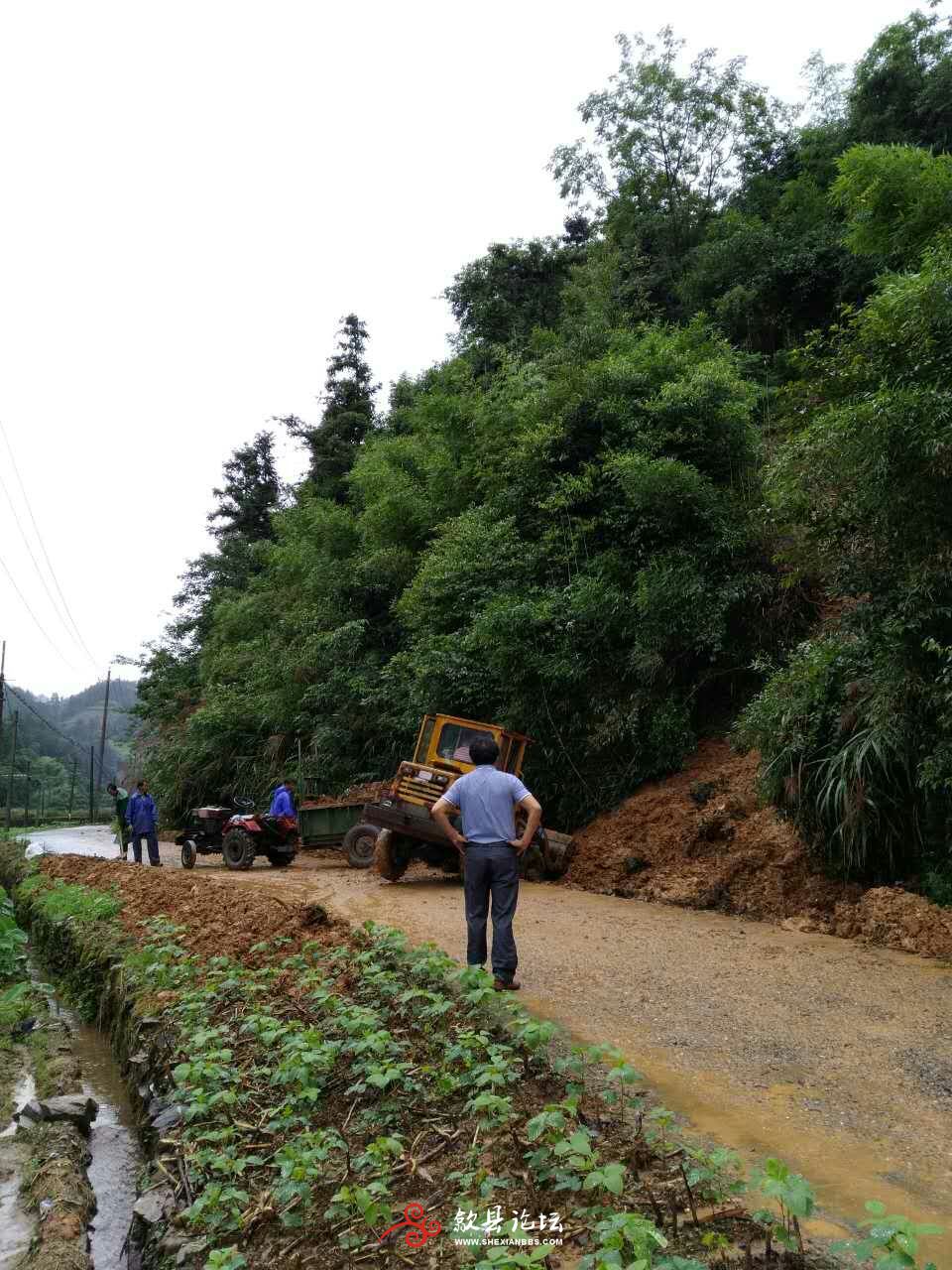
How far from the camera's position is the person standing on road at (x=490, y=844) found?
Result: 566 cm

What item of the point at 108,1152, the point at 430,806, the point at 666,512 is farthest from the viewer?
the point at 666,512

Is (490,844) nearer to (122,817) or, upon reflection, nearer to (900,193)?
(900,193)

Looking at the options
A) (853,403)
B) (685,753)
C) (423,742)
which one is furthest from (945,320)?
(423,742)

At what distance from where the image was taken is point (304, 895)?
1166 cm

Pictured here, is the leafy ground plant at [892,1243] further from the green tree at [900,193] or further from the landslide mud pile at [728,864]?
the green tree at [900,193]

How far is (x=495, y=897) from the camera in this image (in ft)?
18.8

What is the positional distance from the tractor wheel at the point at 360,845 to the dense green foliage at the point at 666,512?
259 centimetres

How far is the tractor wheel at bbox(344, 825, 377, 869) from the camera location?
14.8 m

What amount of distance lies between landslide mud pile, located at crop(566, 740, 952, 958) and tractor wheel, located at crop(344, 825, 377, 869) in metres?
3.62

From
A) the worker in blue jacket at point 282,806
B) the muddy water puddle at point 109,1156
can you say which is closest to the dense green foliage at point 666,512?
the worker in blue jacket at point 282,806

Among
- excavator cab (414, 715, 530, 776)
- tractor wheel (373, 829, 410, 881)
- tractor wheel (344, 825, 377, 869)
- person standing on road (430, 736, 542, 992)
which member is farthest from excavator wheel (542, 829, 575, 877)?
person standing on road (430, 736, 542, 992)

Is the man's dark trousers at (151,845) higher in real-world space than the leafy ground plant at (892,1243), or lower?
lower

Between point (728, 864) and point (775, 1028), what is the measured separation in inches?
201

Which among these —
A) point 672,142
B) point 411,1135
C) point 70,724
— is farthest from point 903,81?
point 70,724
